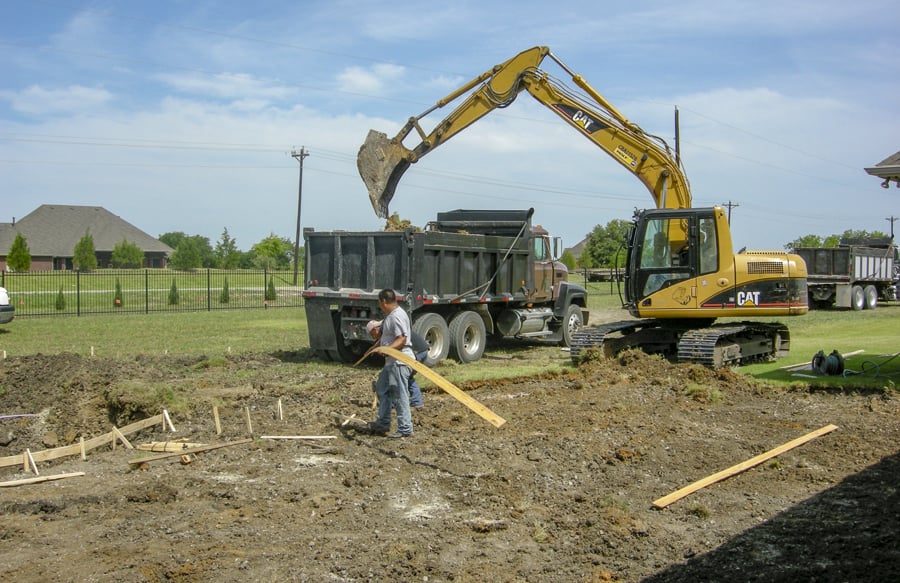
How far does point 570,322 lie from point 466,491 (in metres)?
12.3

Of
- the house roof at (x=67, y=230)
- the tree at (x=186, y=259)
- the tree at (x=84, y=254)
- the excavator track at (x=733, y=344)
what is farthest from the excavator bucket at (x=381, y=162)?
the house roof at (x=67, y=230)

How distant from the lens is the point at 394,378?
30.6 ft

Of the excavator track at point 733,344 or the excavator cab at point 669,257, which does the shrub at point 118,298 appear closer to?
the excavator cab at point 669,257

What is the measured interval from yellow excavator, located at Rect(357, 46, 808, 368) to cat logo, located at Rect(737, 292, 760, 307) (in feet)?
0.06

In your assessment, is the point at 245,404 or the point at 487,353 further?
the point at 487,353

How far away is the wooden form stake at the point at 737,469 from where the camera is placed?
7098mm

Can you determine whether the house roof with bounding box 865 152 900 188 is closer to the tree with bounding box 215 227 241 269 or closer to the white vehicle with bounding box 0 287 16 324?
the white vehicle with bounding box 0 287 16 324

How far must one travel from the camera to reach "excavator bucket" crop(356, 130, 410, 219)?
57.1 ft

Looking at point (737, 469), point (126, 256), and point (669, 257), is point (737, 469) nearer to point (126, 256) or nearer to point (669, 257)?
point (669, 257)

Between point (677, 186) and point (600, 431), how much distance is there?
27.5 ft

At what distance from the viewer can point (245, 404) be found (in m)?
11.2

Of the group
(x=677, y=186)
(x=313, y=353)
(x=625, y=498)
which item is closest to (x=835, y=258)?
(x=677, y=186)

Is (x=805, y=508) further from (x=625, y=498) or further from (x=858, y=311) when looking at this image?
(x=858, y=311)

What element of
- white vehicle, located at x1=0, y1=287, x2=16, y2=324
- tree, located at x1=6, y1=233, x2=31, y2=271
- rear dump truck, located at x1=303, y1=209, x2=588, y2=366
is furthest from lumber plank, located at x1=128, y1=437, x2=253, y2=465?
tree, located at x1=6, y1=233, x2=31, y2=271
